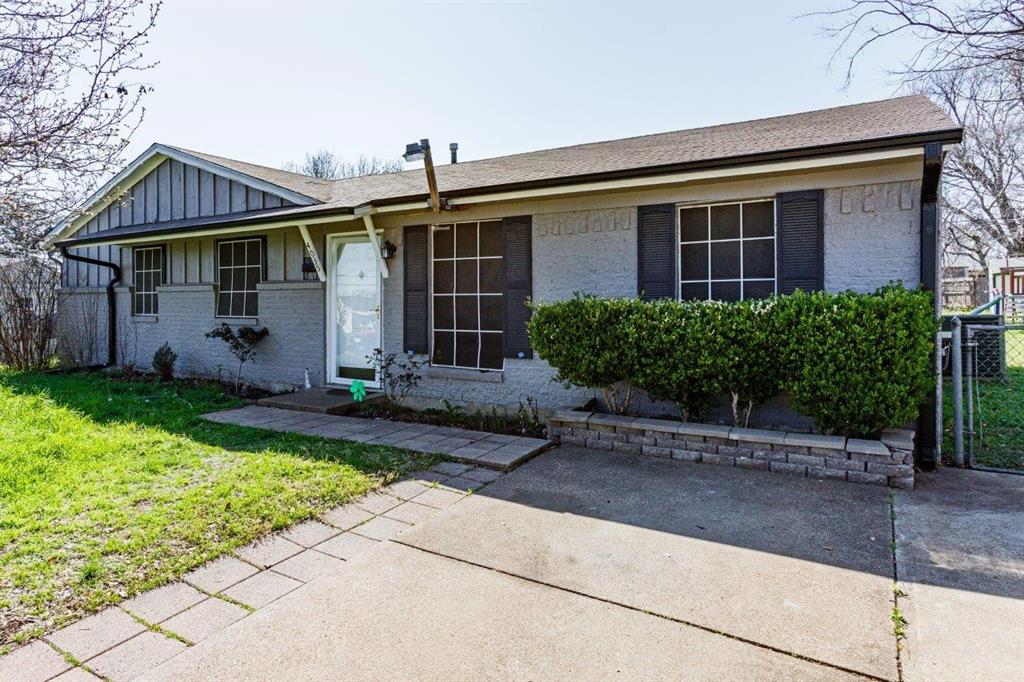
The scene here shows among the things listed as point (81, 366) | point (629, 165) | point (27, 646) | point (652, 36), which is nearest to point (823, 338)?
point (629, 165)

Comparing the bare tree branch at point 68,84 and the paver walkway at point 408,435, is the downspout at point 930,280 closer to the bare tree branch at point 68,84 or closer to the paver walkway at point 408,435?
the paver walkway at point 408,435

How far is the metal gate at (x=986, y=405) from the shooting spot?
16.7ft

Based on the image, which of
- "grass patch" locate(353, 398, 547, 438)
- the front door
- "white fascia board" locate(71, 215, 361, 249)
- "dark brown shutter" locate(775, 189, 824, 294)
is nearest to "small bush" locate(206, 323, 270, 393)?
the front door

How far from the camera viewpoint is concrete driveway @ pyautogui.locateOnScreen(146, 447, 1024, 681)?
2.36 metres

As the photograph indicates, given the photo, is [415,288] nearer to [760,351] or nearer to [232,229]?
[232,229]

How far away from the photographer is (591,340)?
562 centimetres

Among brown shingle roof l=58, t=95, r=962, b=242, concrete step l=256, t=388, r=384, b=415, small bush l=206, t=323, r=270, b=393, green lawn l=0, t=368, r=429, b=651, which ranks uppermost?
brown shingle roof l=58, t=95, r=962, b=242

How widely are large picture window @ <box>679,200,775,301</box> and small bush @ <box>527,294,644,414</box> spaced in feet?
2.87

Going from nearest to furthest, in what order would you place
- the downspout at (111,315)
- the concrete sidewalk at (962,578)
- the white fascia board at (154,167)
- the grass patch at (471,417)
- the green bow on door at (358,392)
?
the concrete sidewalk at (962,578), the grass patch at (471,417), the green bow on door at (358,392), the white fascia board at (154,167), the downspout at (111,315)

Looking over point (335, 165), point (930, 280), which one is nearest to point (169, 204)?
point (930, 280)

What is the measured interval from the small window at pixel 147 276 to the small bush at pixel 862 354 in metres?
10.5

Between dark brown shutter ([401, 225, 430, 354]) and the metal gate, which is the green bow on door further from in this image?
the metal gate

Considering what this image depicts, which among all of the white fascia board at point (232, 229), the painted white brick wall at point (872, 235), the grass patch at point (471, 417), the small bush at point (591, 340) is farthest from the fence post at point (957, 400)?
the white fascia board at point (232, 229)

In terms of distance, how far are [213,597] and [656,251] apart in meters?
4.84
